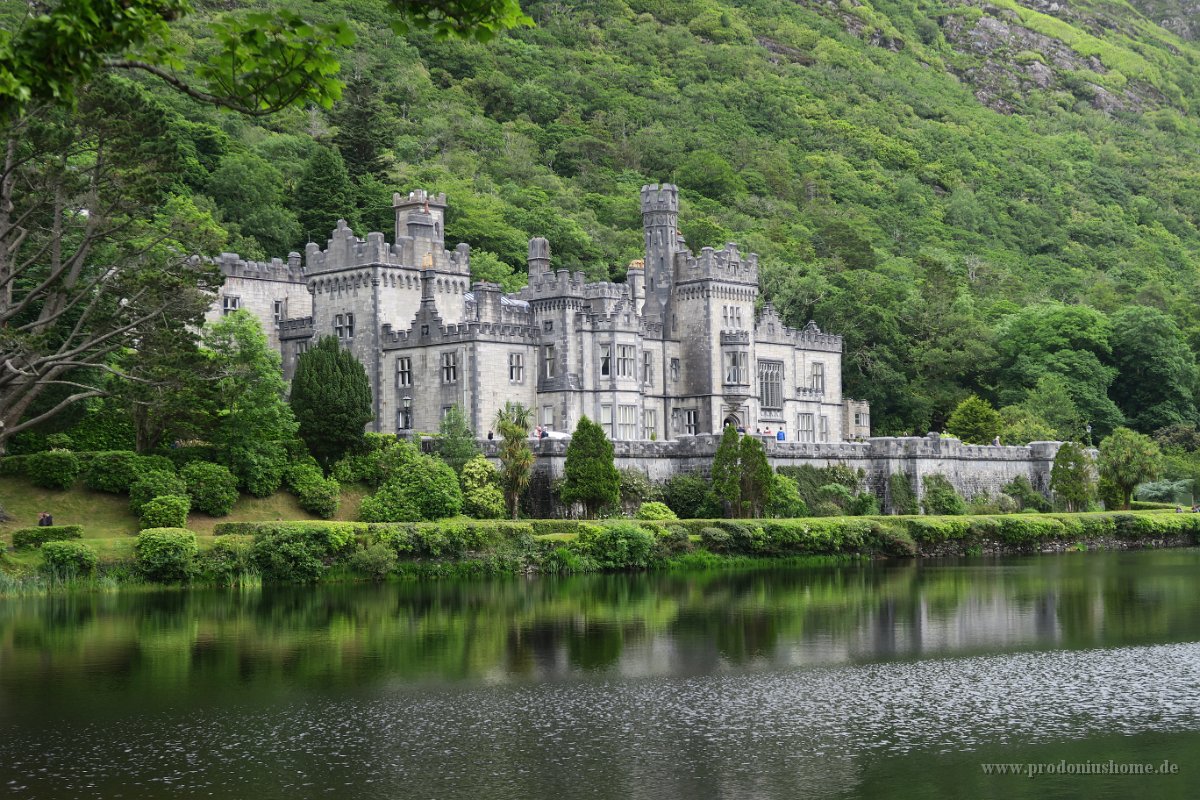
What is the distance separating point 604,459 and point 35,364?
24055 mm

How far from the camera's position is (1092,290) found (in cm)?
12719

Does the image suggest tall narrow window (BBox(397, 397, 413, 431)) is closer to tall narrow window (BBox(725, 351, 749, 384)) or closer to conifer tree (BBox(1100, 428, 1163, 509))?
tall narrow window (BBox(725, 351, 749, 384))

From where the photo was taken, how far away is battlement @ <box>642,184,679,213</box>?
76.2 meters

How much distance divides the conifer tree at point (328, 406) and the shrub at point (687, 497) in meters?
13.1

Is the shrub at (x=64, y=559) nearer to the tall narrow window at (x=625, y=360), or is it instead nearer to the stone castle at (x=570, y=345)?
the stone castle at (x=570, y=345)

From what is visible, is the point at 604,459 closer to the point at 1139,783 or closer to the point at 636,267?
the point at 636,267

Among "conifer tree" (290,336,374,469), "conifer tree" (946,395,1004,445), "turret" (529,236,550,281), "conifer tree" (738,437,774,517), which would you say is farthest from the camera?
"conifer tree" (946,395,1004,445)

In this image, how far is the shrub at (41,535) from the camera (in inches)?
1877

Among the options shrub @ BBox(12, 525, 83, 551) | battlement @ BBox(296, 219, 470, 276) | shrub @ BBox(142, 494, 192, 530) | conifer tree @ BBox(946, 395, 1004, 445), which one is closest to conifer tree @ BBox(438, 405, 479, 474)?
shrub @ BBox(142, 494, 192, 530)

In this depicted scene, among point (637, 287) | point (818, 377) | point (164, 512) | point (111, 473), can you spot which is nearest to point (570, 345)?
point (637, 287)

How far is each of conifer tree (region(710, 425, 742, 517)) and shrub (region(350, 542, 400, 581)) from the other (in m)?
17.0

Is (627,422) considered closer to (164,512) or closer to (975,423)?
(975,423)

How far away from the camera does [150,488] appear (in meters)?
52.6

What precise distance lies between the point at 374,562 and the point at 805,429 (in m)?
36.0
